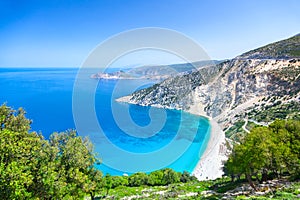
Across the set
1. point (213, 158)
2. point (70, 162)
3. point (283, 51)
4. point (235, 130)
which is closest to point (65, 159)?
point (70, 162)

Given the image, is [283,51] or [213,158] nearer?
[213,158]

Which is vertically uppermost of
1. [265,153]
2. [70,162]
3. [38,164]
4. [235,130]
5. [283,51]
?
[283,51]

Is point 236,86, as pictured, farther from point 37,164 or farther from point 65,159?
point 37,164

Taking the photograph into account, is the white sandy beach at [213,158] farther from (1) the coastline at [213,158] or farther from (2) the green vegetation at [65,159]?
(2) the green vegetation at [65,159]

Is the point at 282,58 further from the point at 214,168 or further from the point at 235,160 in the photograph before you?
the point at 235,160

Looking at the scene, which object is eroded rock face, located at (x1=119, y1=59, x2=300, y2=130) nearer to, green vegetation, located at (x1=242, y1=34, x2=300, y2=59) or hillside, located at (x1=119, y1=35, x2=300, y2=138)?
hillside, located at (x1=119, y1=35, x2=300, y2=138)

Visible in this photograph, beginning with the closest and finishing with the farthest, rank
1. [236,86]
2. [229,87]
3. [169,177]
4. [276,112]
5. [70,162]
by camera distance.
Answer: [70,162]
[169,177]
[276,112]
[236,86]
[229,87]

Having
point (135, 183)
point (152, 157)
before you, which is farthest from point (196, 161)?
point (135, 183)

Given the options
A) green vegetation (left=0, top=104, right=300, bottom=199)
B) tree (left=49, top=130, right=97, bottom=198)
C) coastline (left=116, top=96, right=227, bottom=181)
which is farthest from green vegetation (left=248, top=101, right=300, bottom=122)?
tree (left=49, top=130, right=97, bottom=198)

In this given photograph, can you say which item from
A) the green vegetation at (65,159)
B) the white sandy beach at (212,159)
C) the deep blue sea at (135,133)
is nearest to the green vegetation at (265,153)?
the green vegetation at (65,159)
